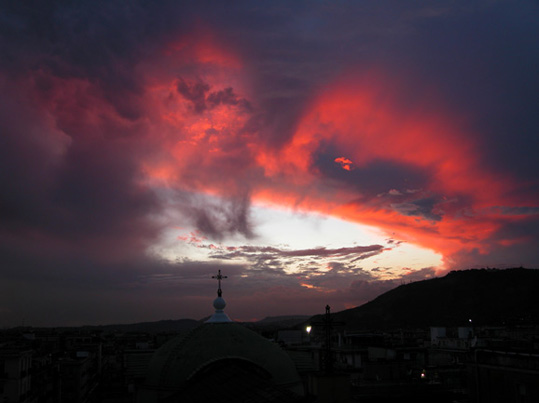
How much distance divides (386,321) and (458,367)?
457 feet

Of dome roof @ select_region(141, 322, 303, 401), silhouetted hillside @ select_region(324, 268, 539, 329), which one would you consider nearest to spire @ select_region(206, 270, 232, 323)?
dome roof @ select_region(141, 322, 303, 401)

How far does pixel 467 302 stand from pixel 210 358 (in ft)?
558

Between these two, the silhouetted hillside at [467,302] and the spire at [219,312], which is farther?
the silhouetted hillside at [467,302]

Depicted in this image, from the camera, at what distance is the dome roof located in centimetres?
2530

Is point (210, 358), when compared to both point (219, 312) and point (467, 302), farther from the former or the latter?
point (467, 302)

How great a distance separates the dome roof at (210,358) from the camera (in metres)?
25.3

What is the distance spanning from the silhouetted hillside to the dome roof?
135 m

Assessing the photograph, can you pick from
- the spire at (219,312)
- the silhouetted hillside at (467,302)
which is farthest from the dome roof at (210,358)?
the silhouetted hillside at (467,302)

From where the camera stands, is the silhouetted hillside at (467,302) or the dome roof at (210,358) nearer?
the dome roof at (210,358)

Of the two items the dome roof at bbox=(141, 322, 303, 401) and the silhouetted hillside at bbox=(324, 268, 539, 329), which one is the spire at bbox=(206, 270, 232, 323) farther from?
the silhouetted hillside at bbox=(324, 268, 539, 329)

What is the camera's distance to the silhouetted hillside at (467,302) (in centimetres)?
15550

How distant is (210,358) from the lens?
25469 millimetres

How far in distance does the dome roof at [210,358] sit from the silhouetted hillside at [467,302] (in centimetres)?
13454

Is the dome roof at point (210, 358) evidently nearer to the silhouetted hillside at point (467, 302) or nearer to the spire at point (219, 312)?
the spire at point (219, 312)
